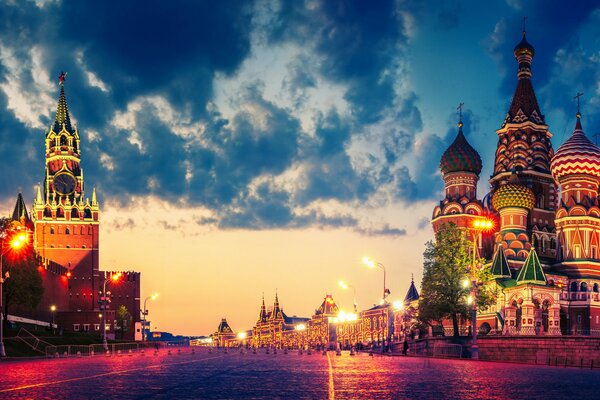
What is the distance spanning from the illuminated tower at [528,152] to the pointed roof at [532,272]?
1380 centimetres

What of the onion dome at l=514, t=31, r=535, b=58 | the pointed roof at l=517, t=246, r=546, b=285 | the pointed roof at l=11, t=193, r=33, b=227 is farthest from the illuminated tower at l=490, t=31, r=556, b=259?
the pointed roof at l=11, t=193, r=33, b=227

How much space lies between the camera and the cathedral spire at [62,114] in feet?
489

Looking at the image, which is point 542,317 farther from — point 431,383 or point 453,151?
point 431,383

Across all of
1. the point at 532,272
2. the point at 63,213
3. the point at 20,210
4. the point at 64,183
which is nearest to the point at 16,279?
the point at 532,272

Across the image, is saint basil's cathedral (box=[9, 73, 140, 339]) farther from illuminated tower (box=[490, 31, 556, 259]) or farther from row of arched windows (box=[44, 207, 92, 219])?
illuminated tower (box=[490, 31, 556, 259])

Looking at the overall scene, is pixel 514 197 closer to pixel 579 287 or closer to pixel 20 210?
pixel 579 287

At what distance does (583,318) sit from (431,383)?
73721 millimetres

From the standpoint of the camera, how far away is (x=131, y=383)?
16.9 meters

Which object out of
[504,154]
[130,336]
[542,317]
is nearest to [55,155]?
[130,336]

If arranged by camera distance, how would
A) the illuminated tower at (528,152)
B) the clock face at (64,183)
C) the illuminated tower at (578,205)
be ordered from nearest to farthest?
the illuminated tower at (578,205)
the illuminated tower at (528,152)
the clock face at (64,183)

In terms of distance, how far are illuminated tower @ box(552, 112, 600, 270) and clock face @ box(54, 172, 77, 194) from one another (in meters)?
87.7

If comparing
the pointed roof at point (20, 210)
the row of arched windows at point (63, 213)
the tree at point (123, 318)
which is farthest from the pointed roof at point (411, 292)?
the pointed roof at point (20, 210)

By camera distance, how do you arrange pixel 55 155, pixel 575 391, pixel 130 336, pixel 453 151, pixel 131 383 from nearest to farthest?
pixel 575 391
pixel 131 383
pixel 453 151
pixel 130 336
pixel 55 155

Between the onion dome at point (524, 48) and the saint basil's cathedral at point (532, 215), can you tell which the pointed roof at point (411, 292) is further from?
the onion dome at point (524, 48)
